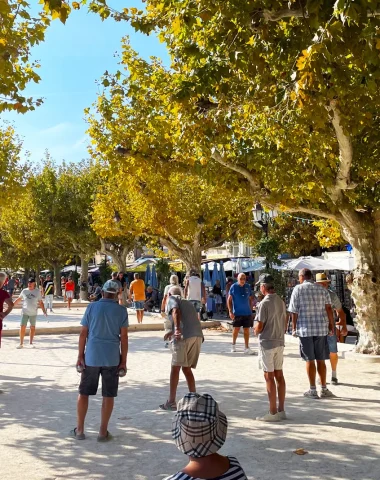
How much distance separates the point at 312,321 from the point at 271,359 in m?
1.15

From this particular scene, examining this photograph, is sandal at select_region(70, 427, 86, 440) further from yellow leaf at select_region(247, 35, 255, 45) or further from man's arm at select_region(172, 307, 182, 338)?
yellow leaf at select_region(247, 35, 255, 45)

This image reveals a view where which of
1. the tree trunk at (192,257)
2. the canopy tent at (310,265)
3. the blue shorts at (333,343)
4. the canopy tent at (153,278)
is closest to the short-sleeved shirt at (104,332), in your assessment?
the blue shorts at (333,343)

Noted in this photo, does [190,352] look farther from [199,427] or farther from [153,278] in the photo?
A: [153,278]

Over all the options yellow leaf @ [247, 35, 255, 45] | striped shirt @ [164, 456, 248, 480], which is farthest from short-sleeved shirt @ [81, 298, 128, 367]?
yellow leaf @ [247, 35, 255, 45]

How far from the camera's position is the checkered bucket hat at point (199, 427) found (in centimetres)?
214

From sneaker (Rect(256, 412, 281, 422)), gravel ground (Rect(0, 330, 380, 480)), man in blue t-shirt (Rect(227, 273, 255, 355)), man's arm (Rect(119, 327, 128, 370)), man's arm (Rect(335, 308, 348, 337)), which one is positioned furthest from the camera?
man in blue t-shirt (Rect(227, 273, 255, 355))

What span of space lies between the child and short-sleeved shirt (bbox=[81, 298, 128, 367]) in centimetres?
368

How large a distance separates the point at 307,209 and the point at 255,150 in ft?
6.41

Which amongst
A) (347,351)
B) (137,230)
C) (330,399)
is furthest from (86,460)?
(137,230)

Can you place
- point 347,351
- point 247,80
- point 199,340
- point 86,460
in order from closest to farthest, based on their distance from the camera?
point 86,460
point 199,340
point 247,80
point 347,351

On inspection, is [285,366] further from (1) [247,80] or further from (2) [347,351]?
(1) [247,80]

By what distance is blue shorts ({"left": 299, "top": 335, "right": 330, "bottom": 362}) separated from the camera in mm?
7391

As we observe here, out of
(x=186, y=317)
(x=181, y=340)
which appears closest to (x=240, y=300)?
(x=186, y=317)

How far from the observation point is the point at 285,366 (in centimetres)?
1033
